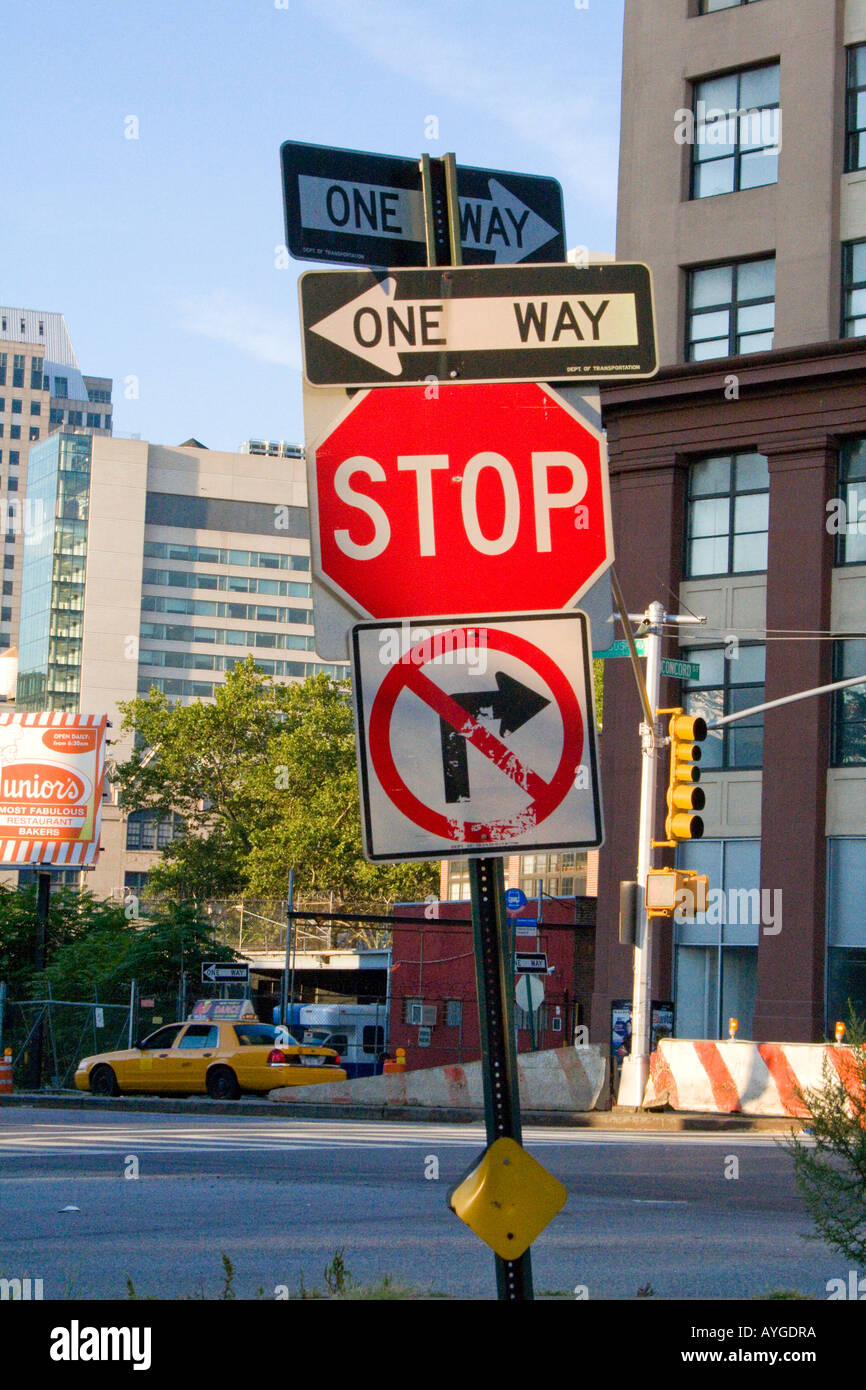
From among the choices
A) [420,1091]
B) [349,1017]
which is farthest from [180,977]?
[420,1091]

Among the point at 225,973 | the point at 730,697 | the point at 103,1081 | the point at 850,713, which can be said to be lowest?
the point at 103,1081

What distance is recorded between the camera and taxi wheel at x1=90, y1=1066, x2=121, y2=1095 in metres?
31.4

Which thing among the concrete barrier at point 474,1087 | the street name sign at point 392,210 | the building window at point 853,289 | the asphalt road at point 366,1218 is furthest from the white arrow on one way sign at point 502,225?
the building window at point 853,289

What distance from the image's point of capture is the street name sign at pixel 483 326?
4.83m

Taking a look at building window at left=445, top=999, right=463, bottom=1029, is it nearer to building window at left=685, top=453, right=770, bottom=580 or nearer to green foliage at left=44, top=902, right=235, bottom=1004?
green foliage at left=44, top=902, right=235, bottom=1004

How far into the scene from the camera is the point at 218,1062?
3012 centimetres

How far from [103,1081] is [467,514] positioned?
2851cm

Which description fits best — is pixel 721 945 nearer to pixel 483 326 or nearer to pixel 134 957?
pixel 134 957

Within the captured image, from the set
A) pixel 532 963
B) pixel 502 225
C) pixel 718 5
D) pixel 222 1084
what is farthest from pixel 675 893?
pixel 718 5

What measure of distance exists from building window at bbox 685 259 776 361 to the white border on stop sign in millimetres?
30390

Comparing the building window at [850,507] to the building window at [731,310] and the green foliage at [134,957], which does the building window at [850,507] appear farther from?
the green foliage at [134,957]

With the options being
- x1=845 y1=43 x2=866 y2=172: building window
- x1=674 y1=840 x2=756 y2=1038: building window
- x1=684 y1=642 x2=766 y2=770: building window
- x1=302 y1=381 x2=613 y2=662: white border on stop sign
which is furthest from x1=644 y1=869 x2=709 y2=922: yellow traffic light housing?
x1=302 y1=381 x2=613 y2=662: white border on stop sign

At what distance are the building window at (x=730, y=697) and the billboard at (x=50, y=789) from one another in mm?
17308

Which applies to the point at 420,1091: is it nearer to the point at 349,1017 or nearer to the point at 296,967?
the point at 349,1017
